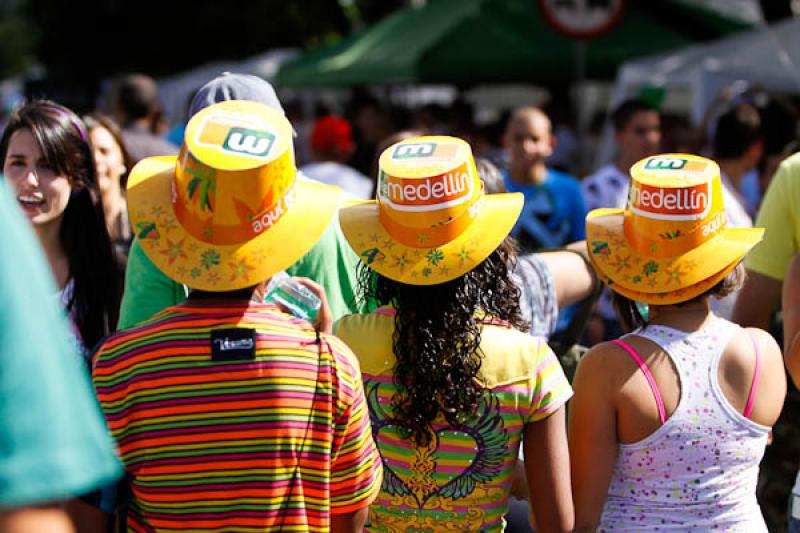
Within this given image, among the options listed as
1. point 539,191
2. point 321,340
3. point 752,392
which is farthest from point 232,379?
point 539,191

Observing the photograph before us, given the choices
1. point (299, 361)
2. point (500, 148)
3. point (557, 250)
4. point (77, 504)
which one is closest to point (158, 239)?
point (299, 361)

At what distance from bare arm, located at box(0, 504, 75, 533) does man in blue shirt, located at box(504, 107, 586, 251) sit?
4.61 meters

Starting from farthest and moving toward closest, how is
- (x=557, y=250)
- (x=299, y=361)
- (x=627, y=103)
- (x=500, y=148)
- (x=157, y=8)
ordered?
(x=157, y=8) < (x=500, y=148) < (x=627, y=103) < (x=557, y=250) < (x=299, y=361)

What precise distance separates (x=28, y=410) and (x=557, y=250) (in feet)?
8.06

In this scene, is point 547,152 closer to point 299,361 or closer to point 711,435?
point 711,435

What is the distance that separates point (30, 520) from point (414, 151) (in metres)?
1.49

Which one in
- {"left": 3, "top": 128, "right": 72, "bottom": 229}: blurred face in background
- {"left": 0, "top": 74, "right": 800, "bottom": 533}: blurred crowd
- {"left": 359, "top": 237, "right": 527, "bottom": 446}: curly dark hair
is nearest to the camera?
{"left": 0, "top": 74, "right": 800, "bottom": 533}: blurred crowd

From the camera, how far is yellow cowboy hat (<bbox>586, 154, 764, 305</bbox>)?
2.65 metres

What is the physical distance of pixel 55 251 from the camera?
3494 mm

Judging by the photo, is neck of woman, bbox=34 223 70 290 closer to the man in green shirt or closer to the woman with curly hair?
the man in green shirt

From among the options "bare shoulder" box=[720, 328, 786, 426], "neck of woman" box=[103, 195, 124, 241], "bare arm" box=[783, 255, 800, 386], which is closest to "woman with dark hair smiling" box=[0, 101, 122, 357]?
"neck of woman" box=[103, 195, 124, 241]

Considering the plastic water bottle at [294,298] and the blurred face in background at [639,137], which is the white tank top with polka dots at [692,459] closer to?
the plastic water bottle at [294,298]

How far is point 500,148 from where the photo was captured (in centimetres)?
1152

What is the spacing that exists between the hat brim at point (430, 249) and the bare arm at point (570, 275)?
0.77 meters
